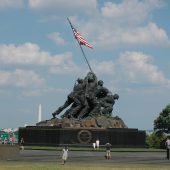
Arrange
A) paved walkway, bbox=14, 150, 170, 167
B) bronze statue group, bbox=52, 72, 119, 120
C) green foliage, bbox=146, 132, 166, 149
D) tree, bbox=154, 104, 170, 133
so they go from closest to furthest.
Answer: paved walkway, bbox=14, 150, 170, 167
bronze statue group, bbox=52, 72, 119, 120
green foliage, bbox=146, 132, 166, 149
tree, bbox=154, 104, 170, 133

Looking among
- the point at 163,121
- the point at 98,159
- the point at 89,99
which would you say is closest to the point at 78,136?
the point at 89,99

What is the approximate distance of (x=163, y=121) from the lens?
7712 centimetres

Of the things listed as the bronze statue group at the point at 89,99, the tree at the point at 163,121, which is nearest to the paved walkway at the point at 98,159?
the bronze statue group at the point at 89,99

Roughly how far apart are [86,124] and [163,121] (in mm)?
30129

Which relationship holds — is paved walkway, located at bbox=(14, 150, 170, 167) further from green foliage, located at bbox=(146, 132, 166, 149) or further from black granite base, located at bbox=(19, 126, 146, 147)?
green foliage, located at bbox=(146, 132, 166, 149)

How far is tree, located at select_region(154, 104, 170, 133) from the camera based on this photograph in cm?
7656

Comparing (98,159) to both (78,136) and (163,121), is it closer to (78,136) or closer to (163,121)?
(78,136)

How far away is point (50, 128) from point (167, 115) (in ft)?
106

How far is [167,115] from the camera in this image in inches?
3022

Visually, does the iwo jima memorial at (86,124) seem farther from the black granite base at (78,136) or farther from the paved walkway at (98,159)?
the paved walkway at (98,159)

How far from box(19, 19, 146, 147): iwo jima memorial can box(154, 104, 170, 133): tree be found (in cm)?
2507

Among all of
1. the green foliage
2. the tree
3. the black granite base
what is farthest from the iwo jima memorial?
the tree

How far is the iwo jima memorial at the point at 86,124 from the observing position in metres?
47.7

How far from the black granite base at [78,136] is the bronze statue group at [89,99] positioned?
3.33m
